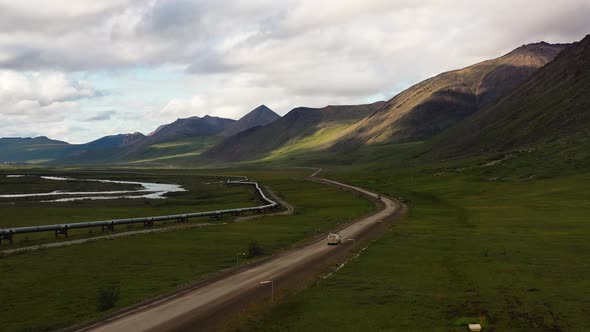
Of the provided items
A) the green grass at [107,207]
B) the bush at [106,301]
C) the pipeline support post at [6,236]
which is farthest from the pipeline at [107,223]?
the bush at [106,301]

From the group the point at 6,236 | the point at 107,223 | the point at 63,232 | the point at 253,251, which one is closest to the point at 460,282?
the point at 253,251

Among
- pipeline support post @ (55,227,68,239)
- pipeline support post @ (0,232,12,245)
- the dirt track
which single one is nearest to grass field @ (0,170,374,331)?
the dirt track

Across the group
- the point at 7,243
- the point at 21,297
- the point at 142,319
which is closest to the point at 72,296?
the point at 21,297

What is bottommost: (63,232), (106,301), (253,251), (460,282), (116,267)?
(460,282)

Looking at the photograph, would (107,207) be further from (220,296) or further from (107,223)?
(220,296)

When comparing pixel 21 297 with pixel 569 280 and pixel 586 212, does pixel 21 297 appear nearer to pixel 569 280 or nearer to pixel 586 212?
pixel 569 280
